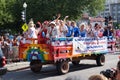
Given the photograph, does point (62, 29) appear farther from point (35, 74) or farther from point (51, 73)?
point (35, 74)

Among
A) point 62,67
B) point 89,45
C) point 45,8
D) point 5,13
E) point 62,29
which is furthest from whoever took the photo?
point 5,13

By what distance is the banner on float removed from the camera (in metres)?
14.3

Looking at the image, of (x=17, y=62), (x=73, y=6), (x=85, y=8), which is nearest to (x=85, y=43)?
(x=17, y=62)

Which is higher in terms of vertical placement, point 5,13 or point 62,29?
point 5,13

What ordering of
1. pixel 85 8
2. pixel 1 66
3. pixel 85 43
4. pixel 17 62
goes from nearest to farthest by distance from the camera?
pixel 1 66
pixel 85 43
pixel 17 62
pixel 85 8

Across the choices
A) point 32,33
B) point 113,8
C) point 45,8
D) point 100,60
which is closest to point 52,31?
point 32,33

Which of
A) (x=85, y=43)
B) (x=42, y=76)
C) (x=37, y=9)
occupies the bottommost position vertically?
(x=42, y=76)

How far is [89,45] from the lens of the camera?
15078 mm

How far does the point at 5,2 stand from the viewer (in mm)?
51125

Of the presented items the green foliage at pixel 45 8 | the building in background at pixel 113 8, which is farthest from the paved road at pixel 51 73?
the building in background at pixel 113 8

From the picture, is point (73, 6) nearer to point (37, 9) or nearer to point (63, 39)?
point (37, 9)

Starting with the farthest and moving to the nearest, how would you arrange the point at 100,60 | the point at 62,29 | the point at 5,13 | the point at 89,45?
the point at 5,13, the point at 100,60, the point at 89,45, the point at 62,29

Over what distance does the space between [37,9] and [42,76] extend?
37.3 m

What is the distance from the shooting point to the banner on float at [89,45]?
46.9ft
